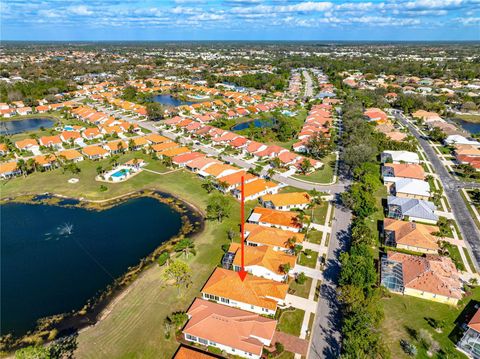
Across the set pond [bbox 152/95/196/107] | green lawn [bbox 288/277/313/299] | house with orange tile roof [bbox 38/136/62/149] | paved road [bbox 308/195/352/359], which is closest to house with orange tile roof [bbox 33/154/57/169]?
house with orange tile roof [bbox 38/136/62/149]

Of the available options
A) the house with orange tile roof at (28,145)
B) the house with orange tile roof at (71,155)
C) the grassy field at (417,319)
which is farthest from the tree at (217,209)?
the house with orange tile roof at (28,145)

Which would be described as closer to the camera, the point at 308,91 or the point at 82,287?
the point at 82,287

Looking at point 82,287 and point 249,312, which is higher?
point 249,312

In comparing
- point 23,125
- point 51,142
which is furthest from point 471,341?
point 23,125

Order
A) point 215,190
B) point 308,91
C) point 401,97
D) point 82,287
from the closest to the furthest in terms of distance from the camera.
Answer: point 82,287, point 215,190, point 401,97, point 308,91

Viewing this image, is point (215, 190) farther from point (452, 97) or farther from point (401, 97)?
point (452, 97)

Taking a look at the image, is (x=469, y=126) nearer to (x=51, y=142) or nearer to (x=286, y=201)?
(x=286, y=201)

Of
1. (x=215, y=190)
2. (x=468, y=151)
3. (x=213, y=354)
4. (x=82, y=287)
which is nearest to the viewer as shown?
(x=213, y=354)

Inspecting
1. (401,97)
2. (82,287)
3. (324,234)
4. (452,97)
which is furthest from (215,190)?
(452,97)
